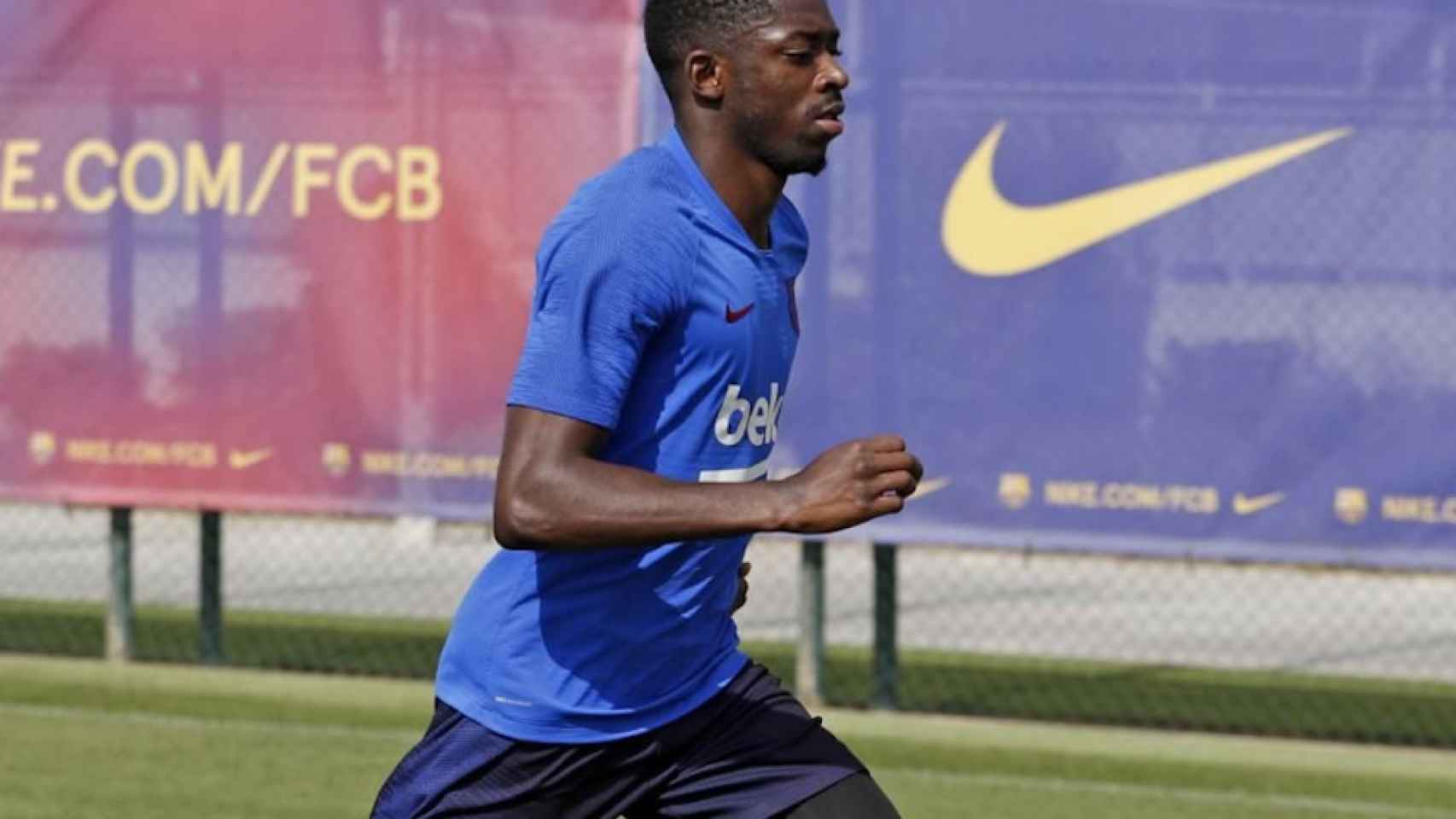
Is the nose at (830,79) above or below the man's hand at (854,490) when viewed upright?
above

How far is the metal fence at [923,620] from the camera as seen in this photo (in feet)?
32.1

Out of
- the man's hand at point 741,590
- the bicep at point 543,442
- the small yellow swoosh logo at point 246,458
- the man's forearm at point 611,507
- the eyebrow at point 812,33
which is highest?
the eyebrow at point 812,33

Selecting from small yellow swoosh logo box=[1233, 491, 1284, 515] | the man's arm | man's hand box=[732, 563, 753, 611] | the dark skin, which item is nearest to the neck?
the dark skin

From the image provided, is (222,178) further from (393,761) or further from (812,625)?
(812,625)

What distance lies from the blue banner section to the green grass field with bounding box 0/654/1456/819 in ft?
2.21

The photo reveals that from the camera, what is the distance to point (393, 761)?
29.0ft

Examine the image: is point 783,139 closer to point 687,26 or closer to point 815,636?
→ point 687,26

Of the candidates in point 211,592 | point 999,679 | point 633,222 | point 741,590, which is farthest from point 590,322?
point 999,679

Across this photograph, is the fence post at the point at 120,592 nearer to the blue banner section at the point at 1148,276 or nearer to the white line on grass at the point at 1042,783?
the white line on grass at the point at 1042,783

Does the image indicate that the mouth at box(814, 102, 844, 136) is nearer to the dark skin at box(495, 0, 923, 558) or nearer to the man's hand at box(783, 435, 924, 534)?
the dark skin at box(495, 0, 923, 558)

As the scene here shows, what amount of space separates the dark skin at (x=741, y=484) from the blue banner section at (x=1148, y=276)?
14.8ft

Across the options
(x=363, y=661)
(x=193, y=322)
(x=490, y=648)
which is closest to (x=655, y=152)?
(x=490, y=648)

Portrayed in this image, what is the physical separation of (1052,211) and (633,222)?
16.2ft

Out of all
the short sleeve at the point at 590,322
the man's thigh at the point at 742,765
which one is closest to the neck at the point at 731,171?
the short sleeve at the point at 590,322
